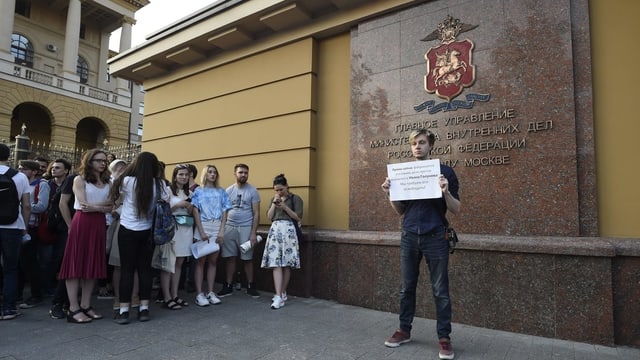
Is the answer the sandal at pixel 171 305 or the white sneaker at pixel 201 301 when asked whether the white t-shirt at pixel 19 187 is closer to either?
the sandal at pixel 171 305

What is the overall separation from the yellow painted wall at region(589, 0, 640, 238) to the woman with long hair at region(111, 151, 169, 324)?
493cm

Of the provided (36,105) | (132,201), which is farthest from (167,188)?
(36,105)

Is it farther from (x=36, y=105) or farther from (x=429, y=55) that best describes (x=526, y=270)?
(x=36, y=105)

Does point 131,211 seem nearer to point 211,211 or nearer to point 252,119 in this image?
point 211,211

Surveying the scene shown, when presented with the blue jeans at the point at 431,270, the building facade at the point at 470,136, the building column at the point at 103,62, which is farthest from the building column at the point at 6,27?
the blue jeans at the point at 431,270

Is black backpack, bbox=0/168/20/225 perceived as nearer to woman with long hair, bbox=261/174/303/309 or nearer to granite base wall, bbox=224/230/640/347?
woman with long hair, bbox=261/174/303/309

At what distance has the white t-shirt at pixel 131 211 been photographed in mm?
4473

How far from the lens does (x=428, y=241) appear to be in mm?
3578

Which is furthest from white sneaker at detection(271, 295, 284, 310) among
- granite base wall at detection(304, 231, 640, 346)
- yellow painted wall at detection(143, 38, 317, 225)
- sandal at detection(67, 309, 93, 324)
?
sandal at detection(67, 309, 93, 324)

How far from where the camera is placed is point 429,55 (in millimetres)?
5137

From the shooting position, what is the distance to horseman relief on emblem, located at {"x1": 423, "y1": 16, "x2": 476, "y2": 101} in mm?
4832

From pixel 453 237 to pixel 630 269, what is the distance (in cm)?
177

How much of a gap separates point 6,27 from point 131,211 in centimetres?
3173

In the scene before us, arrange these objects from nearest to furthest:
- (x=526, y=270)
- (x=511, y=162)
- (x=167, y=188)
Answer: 1. (x=526, y=270)
2. (x=511, y=162)
3. (x=167, y=188)
